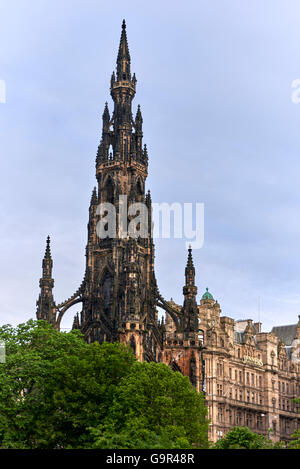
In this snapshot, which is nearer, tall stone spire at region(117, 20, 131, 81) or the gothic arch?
the gothic arch

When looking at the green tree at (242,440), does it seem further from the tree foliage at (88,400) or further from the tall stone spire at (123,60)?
the tall stone spire at (123,60)

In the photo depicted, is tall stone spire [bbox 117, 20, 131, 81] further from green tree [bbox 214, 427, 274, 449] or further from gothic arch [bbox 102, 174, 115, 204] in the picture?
green tree [bbox 214, 427, 274, 449]

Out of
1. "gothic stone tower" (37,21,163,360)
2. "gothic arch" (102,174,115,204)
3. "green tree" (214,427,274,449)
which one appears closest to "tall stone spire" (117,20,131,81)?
"gothic stone tower" (37,21,163,360)

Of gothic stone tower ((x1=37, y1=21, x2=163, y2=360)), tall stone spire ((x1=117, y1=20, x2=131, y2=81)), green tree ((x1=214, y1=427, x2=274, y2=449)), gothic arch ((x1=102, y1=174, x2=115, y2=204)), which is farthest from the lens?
tall stone spire ((x1=117, y1=20, x2=131, y2=81))

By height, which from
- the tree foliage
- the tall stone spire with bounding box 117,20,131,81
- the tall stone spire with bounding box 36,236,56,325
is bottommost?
the tree foliage

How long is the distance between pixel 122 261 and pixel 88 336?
9830 mm

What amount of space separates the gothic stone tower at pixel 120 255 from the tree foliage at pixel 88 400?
71.6ft

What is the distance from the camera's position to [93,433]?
5444cm

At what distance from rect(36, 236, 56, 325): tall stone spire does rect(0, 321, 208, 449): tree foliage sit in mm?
23518

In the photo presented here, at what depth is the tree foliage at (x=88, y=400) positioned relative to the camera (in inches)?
2315

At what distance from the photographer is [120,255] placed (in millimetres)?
94688

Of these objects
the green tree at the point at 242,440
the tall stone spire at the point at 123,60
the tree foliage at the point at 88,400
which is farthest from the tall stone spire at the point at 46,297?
the green tree at the point at 242,440

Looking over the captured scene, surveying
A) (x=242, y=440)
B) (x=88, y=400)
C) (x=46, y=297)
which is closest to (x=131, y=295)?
(x=46, y=297)

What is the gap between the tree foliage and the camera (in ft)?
193
